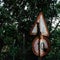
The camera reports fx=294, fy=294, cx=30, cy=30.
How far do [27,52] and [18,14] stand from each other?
6.98 feet

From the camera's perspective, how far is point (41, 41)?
16.7ft

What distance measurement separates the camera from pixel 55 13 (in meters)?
16.5

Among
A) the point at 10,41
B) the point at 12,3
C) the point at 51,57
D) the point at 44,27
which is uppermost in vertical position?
the point at 12,3

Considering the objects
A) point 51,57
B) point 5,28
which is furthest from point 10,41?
point 51,57

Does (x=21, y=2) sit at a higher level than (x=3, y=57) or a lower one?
higher

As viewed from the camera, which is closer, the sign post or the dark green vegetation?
the sign post

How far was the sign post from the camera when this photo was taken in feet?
16.7

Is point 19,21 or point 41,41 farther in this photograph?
point 19,21

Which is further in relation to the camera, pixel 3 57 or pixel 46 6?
pixel 3 57

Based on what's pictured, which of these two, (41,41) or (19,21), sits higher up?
(19,21)

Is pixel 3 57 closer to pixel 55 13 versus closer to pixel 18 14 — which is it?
pixel 18 14

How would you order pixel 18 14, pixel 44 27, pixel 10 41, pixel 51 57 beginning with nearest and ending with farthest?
pixel 44 27 < pixel 10 41 < pixel 18 14 < pixel 51 57

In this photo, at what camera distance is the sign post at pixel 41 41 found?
5.09m

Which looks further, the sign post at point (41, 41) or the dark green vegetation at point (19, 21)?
the dark green vegetation at point (19, 21)
